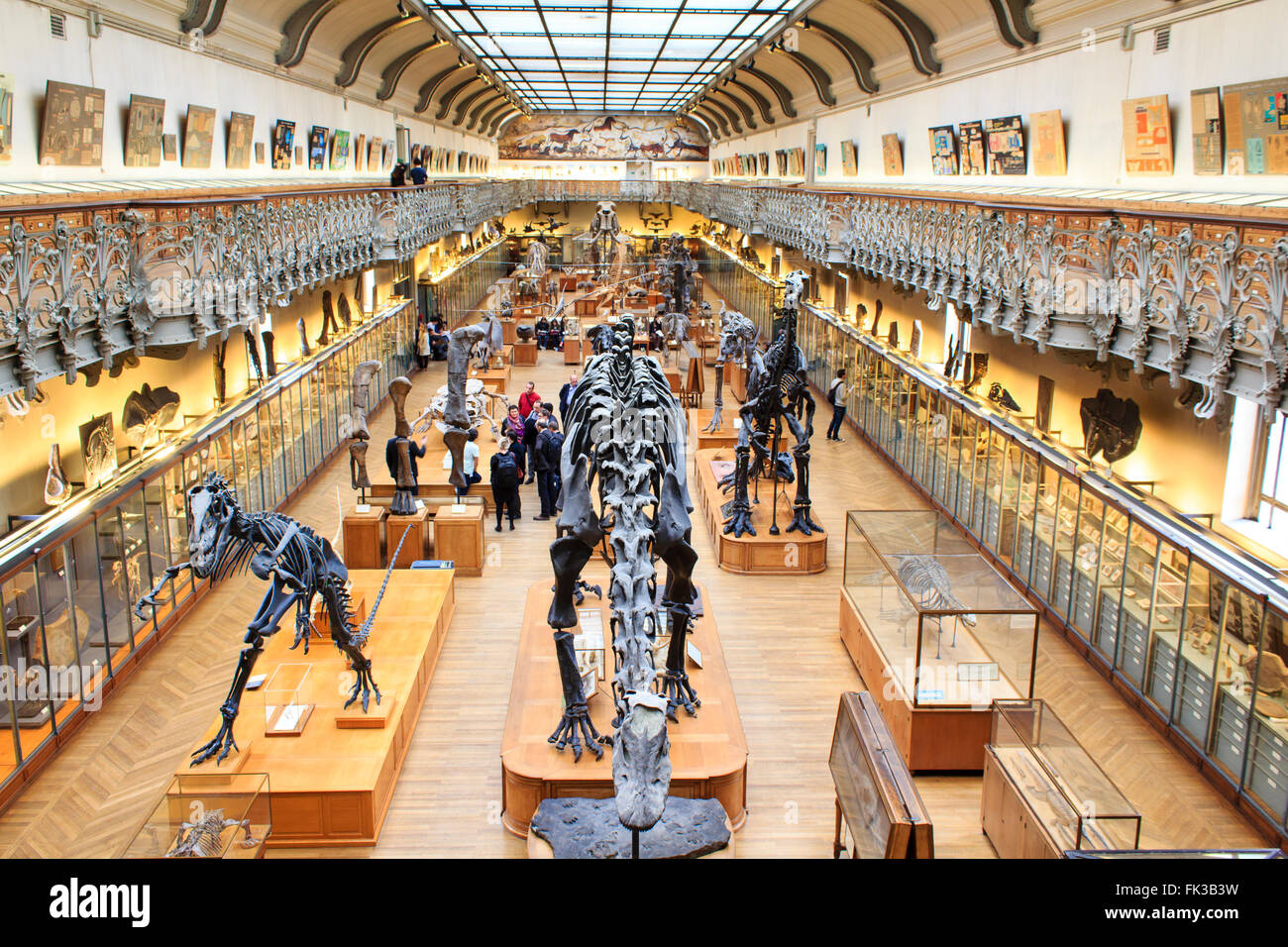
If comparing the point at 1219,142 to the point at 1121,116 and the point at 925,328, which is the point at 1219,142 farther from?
the point at 925,328

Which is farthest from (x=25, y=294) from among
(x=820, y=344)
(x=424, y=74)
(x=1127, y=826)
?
(x=424, y=74)

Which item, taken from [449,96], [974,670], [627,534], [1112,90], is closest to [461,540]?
[627,534]

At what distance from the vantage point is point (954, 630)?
25.6 ft

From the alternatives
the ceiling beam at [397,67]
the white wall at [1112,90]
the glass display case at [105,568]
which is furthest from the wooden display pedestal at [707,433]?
the ceiling beam at [397,67]

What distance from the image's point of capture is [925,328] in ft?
59.2

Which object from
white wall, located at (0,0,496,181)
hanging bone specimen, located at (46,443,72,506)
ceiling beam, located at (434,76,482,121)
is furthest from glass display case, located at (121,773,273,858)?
ceiling beam, located at (434,76,482,121)

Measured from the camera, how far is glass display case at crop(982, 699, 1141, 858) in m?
5.34

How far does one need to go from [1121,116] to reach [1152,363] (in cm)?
578

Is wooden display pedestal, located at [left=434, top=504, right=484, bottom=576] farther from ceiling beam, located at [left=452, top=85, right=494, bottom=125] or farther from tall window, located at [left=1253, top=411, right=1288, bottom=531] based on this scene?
ceiling beam, located at [left=452, top=85, right=494, bottom=125]

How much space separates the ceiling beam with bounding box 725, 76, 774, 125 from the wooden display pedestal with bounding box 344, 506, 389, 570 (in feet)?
94.8

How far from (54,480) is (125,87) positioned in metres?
6.16

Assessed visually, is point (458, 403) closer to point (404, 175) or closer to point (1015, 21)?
point (1015, 21)

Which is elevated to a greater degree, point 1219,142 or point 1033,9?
point 1033,9

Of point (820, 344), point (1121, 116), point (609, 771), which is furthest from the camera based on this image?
point (820, 344)
